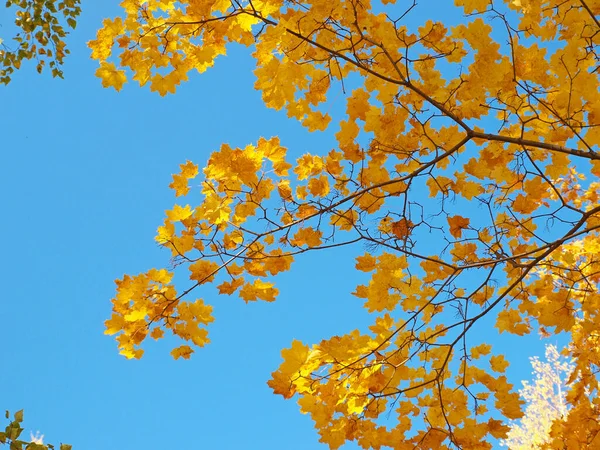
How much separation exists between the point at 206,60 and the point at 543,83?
155cm

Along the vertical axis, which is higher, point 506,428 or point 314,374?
point 314,374

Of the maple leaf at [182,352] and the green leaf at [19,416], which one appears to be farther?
the maple leaf at [182,352]

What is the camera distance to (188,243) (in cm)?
220

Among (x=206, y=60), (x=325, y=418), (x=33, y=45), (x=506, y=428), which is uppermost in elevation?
(x=33, y=45)

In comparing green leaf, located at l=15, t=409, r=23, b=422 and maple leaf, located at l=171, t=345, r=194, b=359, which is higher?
maple leaf, located at l=171, t=345, r=194, b=359

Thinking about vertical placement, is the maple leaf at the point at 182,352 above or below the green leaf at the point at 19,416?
above

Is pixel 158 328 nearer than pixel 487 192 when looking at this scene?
Yes

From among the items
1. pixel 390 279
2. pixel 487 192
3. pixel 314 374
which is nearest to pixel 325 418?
pixel 314 374

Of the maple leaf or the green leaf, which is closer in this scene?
the green leaf

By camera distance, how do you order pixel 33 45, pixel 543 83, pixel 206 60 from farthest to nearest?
1. pixel 33 45
2. pixel 206 60
3. pixel 543 83

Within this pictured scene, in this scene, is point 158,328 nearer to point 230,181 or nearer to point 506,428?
point 230,181

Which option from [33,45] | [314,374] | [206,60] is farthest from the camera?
[33,45]

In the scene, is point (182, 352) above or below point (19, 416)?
above

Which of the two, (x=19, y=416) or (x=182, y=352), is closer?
(x=19, y=416)
